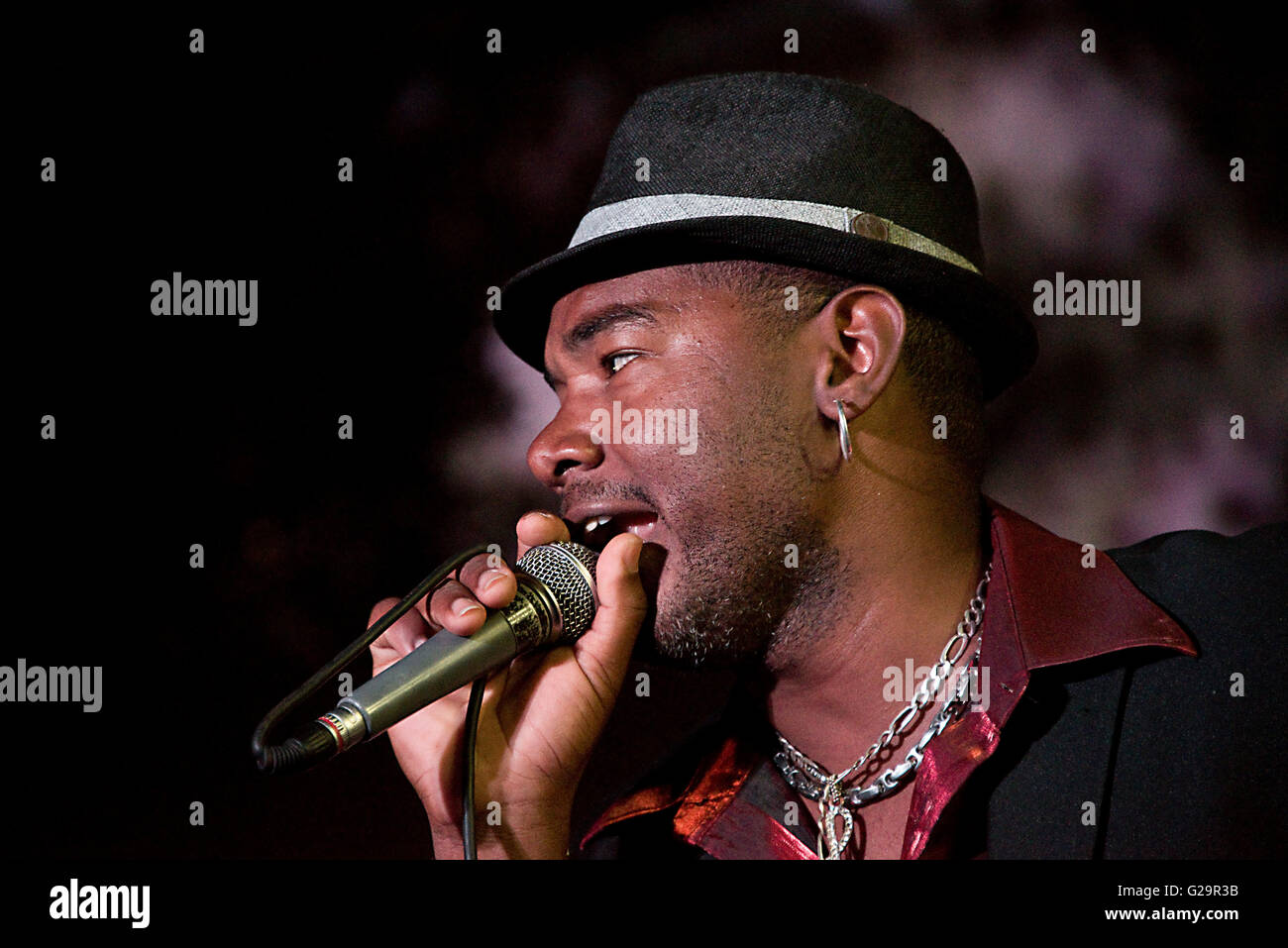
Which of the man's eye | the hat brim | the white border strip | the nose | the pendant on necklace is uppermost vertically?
the white border strip

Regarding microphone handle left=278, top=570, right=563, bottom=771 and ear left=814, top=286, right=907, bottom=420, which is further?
ear left=814, top=286, right=907, bottom=420

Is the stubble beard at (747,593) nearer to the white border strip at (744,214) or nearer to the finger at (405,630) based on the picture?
the finger at (405,630)

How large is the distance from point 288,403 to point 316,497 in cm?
→ 24

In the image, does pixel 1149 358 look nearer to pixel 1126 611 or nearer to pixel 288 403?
pixel 1126 611

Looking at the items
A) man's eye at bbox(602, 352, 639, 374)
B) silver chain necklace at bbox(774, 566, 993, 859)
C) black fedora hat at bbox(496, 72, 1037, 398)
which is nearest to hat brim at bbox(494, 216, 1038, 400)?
black fedora hat at bbox(496, 72, 1037, 398)

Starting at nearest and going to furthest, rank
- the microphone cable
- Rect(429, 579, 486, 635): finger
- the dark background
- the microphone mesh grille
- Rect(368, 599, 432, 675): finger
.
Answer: the microphone cable → Rect(429, 579, 486, 635): finger → the microphone mesh grille → Rect(368, 599, 432, 675): finger → the dark background

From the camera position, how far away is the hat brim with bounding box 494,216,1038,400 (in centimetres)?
188

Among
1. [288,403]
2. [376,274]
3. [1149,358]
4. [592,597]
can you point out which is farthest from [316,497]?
[1149,358]

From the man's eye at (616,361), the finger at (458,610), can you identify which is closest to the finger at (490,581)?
the finger at (458,610)

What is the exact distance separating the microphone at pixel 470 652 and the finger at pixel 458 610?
2 cm

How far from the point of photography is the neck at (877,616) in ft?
6.50

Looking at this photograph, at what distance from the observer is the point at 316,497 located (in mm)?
2488

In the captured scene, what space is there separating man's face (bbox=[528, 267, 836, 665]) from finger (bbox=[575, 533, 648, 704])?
2.7 inches

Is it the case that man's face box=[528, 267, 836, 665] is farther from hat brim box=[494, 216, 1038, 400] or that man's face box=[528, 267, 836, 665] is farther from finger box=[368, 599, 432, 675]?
finger box=[368, 599, 432, 675]
